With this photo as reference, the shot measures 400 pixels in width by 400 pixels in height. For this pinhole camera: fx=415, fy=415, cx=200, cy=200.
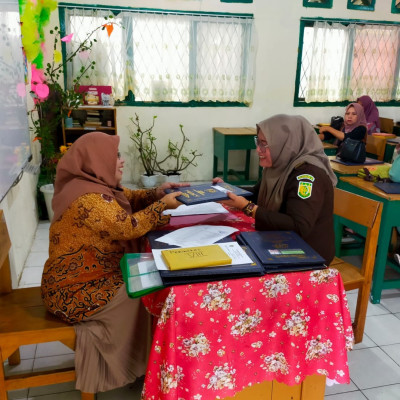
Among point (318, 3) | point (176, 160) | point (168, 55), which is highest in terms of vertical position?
point (318, 3)

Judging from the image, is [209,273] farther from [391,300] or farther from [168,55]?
[168,55]

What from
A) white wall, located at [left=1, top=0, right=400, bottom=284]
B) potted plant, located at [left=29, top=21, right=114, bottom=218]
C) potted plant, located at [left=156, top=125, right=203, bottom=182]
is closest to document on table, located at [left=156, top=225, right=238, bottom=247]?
potted plant, located at [left=29, top=21, right=114, bottom=218]

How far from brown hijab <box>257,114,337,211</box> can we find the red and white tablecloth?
0.58 meters

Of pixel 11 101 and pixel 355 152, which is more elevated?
pixel 11 101

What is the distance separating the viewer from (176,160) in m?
5.45

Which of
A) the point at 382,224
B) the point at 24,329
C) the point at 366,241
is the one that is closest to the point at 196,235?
the point at 24,329

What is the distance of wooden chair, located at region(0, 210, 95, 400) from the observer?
1498 mm

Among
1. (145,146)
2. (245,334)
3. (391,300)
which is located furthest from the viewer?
(145,146)

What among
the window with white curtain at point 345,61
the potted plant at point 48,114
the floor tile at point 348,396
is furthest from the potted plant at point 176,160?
the floor tile at point 348,396

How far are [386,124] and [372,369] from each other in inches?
174

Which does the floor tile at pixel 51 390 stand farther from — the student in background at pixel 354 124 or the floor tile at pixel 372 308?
the student in background at pixel 354 124

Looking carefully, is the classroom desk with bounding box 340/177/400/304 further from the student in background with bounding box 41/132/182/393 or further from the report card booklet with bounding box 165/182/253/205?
the student in background with bounding box 41/132/182/393

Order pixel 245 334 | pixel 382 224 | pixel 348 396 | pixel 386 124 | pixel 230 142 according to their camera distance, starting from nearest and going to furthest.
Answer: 1. pixel 245 334
2. pixel 348 396
3. pixel 382 224
4. pixel 230 142
5. pixel 386 124

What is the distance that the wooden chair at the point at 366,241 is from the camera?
2.00 m
